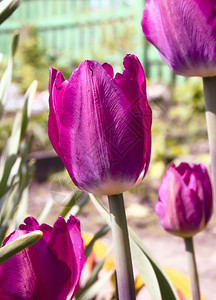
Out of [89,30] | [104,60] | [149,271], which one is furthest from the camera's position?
[89,30]

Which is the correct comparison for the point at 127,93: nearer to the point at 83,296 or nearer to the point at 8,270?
the point at 8,270

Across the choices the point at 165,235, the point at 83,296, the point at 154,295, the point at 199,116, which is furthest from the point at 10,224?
the point at 199,116

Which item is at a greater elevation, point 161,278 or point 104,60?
point 104,60

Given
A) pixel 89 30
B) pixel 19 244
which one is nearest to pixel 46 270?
pixel 19 244

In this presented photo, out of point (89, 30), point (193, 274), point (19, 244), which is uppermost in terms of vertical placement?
point (89, 30)

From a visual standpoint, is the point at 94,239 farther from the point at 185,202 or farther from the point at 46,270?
the point at 46,270

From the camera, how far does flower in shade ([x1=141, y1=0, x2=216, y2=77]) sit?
418 mm

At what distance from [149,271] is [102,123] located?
16cm

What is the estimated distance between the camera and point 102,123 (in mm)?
367

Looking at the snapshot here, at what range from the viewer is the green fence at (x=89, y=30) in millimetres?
6531

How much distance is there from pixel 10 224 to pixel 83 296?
0.53 feet

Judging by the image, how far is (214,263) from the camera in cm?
250

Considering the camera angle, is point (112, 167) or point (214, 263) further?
point (214, 263)

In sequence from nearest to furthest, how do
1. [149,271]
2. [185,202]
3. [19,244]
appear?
[19,244]
[149,271]
[185,202]
